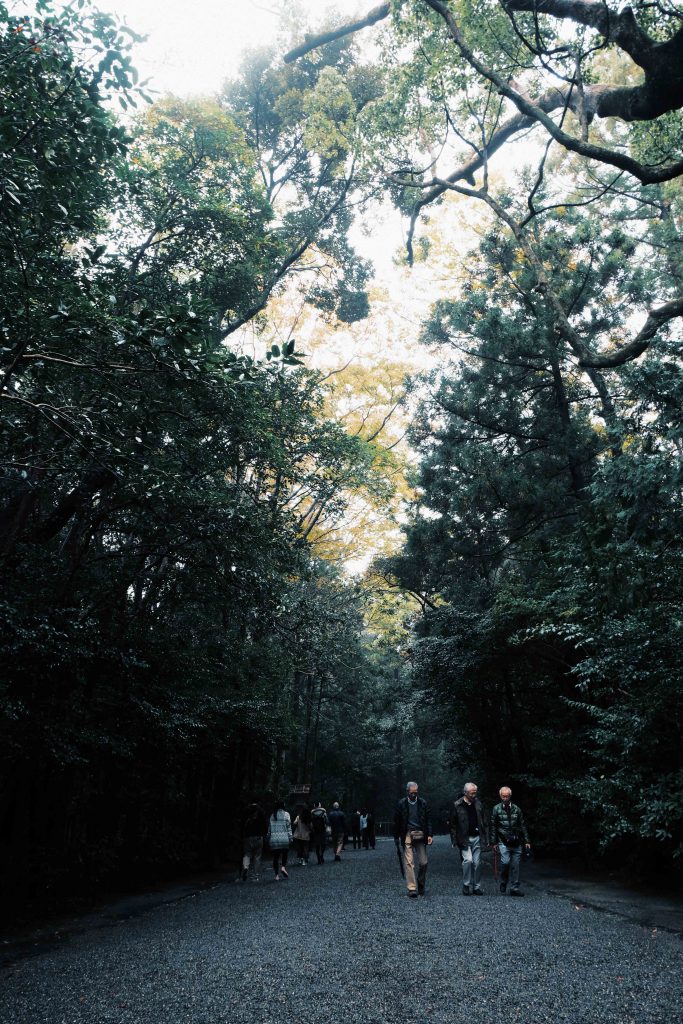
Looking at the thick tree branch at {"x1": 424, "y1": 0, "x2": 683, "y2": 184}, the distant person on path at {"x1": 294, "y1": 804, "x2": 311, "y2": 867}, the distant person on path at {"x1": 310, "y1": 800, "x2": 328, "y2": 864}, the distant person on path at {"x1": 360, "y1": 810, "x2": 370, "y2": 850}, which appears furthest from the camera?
the distant person on path at {"x1": 360, "y1": 810, "x2": 370, "y2": 850}

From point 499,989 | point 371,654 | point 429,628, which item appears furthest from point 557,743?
point 371,654

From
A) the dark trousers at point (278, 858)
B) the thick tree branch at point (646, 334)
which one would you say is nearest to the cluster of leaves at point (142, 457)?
the dark trousers at point (278, 858)

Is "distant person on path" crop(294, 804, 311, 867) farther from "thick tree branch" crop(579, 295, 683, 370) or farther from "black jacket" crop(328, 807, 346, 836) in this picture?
"thick tree branch" crop(579, 295, 683, 370)

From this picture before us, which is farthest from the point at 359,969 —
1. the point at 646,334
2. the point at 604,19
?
the point at 604,19

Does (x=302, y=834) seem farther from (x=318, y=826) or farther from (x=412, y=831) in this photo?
(x=412, y=831)

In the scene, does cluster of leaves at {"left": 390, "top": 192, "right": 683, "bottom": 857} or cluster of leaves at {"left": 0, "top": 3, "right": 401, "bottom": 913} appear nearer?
cluster of leaves at {"left": 0, "top": 3, "right": 401, "bottom": 913}

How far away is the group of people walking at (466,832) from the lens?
8.71m

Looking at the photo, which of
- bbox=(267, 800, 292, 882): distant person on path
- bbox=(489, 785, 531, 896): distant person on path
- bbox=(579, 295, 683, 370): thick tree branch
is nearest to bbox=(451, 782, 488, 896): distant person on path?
bbox=(489, 785, 531, 896): distant person on path

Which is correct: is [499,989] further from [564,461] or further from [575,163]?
[575,163]

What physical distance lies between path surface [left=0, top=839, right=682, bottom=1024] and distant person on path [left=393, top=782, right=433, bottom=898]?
2.45ft

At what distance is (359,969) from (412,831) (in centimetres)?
406

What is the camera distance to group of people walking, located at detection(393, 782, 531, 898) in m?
8.71

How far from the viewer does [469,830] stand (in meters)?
8.79

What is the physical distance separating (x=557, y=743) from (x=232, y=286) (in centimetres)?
1108
